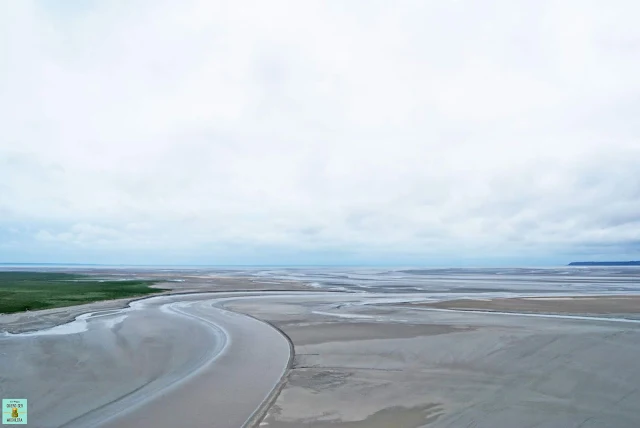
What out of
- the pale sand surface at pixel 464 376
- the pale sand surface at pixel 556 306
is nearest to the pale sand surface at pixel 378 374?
the pale sand surface at pixel 464 376

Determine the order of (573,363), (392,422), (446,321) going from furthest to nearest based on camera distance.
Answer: (446,321) < (573,363) < (392,422)

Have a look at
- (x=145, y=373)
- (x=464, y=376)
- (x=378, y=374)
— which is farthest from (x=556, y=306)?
(x=145, y=373)

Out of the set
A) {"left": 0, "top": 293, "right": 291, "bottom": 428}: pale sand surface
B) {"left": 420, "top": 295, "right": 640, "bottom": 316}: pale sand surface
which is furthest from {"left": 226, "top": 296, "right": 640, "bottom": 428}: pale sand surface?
{"left": 420, "top": 295, "right": 640, "bottom": 316}: pale sand surface

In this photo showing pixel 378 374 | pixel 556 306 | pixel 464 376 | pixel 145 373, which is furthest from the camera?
pixel 556 306

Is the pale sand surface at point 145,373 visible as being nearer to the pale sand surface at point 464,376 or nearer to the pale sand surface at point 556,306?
the pale sand surface at point 464,376

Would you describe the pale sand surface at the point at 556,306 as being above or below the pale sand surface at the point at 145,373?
below

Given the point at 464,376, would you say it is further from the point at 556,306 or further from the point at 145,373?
the point at 556,306

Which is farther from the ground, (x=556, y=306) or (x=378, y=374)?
(x=378, y=374)

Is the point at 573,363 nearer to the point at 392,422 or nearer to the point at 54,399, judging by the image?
the point at 392,422

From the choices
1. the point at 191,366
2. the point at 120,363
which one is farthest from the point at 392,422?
the point at 120,363

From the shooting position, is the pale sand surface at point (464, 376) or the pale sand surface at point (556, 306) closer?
the pale sand surface at point (464, 376)

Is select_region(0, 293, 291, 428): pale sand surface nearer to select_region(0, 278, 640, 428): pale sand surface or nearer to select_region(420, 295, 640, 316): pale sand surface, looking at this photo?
select_region(0, 278, 640, 428): pale sand surface
